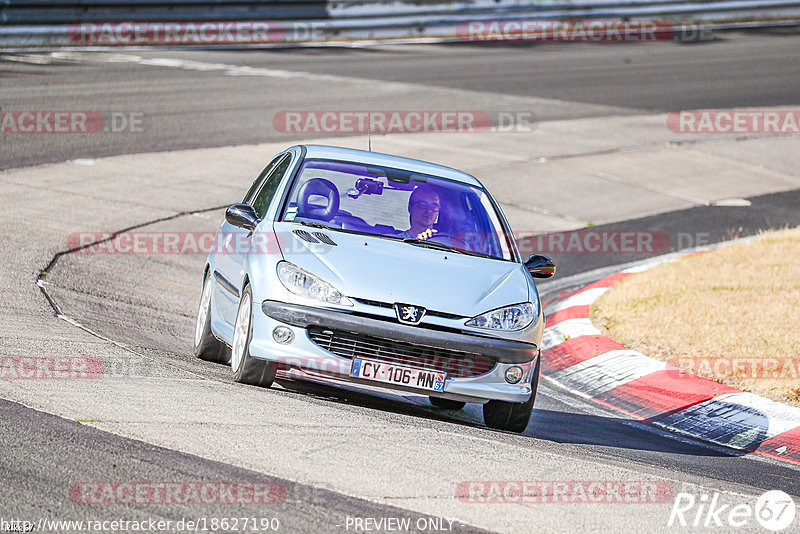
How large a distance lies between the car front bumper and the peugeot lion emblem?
44 mm

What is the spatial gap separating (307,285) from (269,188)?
1598 millimetres

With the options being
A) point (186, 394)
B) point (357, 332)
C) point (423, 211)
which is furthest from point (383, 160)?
point (186, 394)

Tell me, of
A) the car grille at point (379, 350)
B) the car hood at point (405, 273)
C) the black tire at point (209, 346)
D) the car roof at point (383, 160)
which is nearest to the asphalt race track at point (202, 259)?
the black tire at point (209, 346)

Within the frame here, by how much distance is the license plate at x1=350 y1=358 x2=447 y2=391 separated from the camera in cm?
648

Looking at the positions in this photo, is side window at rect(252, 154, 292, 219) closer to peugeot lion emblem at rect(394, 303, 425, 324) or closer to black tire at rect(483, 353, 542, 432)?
peugeot lion emblem at rect(394, 303, 425, 324)

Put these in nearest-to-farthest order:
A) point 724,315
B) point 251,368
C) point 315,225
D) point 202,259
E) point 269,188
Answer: point 251,368, point 315,225, point 269,188, point 724,315, point 202,259

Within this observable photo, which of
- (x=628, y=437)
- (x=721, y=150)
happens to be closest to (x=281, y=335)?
(x=628, y=437)

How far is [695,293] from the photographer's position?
10.9m

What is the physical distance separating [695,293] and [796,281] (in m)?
1.11

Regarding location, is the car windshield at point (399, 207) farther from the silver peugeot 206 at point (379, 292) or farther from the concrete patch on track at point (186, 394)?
the concrete patch on track at point (186, 394)

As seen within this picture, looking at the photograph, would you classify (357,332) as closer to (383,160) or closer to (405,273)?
(405,273)

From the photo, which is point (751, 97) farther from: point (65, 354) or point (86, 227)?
point (65, 354)

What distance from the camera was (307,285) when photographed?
262 inches

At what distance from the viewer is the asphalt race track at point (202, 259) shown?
495cm
